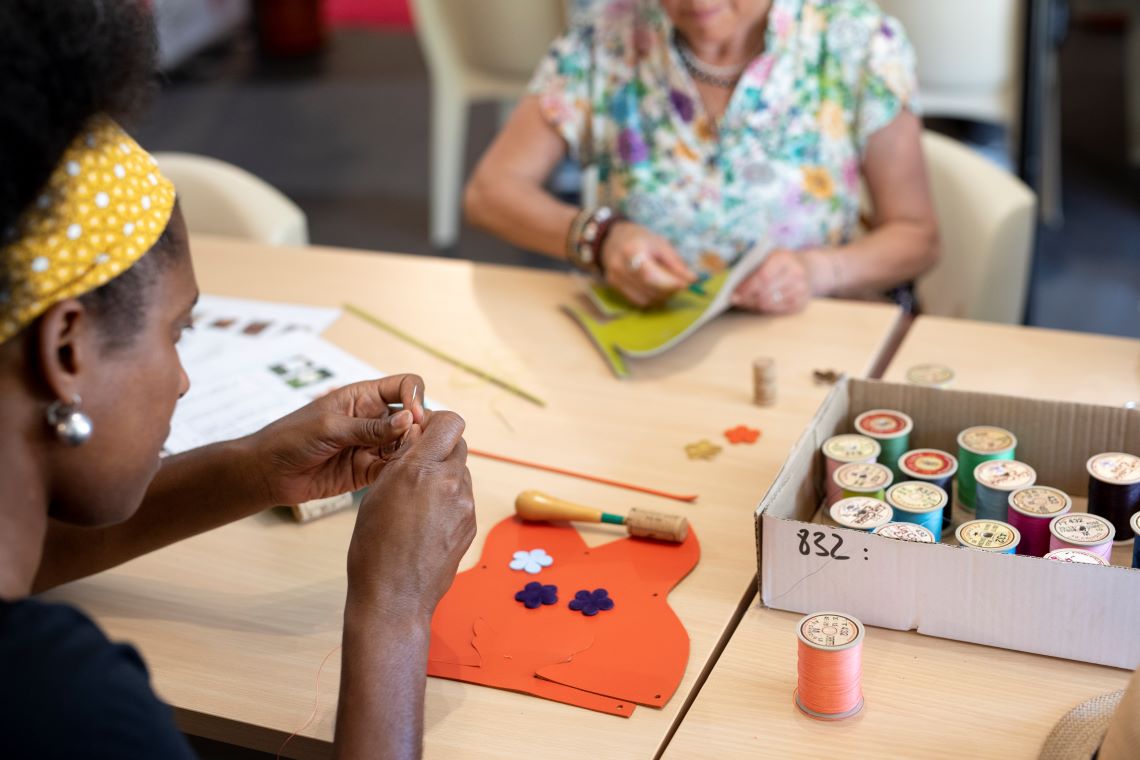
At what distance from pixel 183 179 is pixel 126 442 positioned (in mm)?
1577

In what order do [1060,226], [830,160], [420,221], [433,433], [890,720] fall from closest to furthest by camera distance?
[890,720] → [433,433] → [830,160] → [1060,226] → [420,221]

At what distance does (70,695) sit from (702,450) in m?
0.85

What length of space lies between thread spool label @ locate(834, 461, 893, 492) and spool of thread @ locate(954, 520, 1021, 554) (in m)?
0.10

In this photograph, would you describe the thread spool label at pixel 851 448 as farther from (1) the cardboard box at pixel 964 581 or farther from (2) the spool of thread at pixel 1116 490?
(2) the spool of thread at pixel 1116 490

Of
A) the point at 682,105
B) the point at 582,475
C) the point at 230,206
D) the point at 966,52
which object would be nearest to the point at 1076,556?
the point at 582,475

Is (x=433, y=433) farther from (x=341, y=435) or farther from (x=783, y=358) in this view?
(x=783, y=358)

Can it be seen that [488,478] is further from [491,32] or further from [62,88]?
[491,32]

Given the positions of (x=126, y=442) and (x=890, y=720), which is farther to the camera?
(x=890, y=720)

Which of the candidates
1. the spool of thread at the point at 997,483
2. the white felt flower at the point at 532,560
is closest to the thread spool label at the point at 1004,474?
the spool of thread at the point at 997,483

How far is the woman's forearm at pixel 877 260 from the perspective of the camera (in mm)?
1942

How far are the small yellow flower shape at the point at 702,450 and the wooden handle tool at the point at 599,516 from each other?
16 centimetres

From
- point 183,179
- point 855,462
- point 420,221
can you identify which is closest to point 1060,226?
point 420,221

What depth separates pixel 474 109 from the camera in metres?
5.46

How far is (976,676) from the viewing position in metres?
1.11
